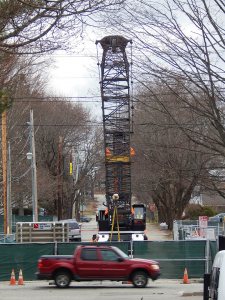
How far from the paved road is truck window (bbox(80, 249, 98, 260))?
1.10 m

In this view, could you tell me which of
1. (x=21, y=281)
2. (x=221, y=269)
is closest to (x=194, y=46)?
(x=221, y=269)

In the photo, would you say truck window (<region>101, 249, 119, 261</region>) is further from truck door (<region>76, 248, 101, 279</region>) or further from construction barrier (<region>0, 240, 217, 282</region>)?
construction barrier (<region>0, 240, 217, 282</region>)

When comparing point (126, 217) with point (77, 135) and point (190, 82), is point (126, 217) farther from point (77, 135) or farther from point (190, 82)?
point (77, 135)

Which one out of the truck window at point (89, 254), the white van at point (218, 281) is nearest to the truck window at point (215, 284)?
the white van at point (218, 281)

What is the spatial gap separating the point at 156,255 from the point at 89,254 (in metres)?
5.75


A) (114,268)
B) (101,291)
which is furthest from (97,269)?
(101,291)

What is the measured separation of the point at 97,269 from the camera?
2564 cm

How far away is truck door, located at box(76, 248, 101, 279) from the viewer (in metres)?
25.6

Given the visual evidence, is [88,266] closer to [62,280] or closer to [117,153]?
[62,280]

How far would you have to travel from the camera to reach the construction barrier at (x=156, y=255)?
30641mm

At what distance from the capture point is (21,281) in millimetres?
28344

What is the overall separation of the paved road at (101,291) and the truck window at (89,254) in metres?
1.10

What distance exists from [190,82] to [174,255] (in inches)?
743

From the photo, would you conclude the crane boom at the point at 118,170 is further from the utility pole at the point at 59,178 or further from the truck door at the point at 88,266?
the utility pole at the point at 59,178
